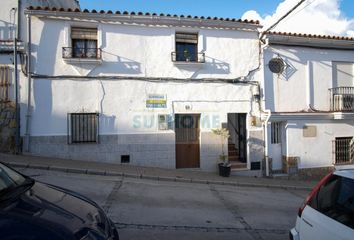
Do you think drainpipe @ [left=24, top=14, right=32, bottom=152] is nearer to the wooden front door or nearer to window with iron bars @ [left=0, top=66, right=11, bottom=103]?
window with iron bars @ [left=0, top=66, right=11, bottom=103]

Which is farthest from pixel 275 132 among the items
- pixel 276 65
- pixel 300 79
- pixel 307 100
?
pixel 276 65

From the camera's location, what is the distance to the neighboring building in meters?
11.6

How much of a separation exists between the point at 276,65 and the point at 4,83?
9.97 meters

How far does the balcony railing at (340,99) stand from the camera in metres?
12.2

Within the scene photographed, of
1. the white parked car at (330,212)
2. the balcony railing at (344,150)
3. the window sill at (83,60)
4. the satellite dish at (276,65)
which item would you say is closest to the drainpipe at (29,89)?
the window sill at (83,60)

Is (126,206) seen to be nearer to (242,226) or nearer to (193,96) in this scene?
(242,226)

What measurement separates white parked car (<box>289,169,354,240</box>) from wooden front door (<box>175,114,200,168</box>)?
25.1 ft

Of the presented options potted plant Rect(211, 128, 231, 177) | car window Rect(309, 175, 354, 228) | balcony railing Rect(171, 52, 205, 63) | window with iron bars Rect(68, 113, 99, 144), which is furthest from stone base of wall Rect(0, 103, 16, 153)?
car window Rect(309, 175, 354, 228)

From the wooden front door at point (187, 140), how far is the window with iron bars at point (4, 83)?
5806mm

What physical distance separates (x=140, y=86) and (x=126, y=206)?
18.1 feet

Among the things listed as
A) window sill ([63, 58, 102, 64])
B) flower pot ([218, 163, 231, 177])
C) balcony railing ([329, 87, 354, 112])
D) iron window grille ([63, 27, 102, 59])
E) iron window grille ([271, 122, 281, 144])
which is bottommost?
flower pot ([218, 163, 231, 177])

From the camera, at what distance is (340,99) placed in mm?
12164

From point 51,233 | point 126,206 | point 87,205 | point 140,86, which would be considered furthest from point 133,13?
point 51,233

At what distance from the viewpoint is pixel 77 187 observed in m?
6.98
